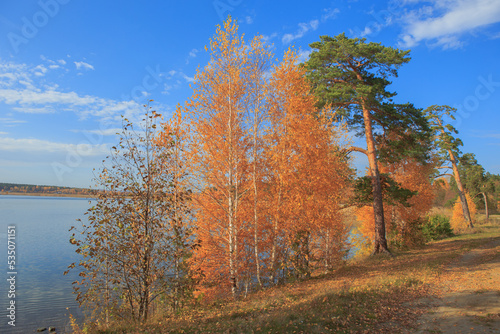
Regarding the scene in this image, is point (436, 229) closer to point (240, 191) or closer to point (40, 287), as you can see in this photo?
point (240, 191)

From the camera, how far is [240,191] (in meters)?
11.2

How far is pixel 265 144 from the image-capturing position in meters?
11.7

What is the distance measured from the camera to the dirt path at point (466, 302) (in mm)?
6613

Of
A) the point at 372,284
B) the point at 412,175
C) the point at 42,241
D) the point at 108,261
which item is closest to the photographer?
the point at 108,261

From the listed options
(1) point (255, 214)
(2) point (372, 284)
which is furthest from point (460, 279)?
(1) point (255, 214)

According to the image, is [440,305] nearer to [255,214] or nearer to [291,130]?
[255,214]

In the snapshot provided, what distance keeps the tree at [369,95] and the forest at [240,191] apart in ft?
0.25

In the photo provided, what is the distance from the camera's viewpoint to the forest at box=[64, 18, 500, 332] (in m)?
7.42

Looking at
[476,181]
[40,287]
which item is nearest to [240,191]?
[40,287]

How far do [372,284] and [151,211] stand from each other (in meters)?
8.29

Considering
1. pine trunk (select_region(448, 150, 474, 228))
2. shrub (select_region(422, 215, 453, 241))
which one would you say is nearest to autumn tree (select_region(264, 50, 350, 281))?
shrub (select_region(422, 215, 453, 241))

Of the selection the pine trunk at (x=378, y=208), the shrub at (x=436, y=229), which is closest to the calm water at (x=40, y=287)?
the pine trunk at (x=378, y=208)

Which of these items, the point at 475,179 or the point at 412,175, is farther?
the point at 475,179

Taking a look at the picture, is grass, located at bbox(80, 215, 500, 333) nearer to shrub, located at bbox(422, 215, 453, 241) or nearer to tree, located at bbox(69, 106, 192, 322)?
tree, located at bbox(69, 106, 192, 322)
